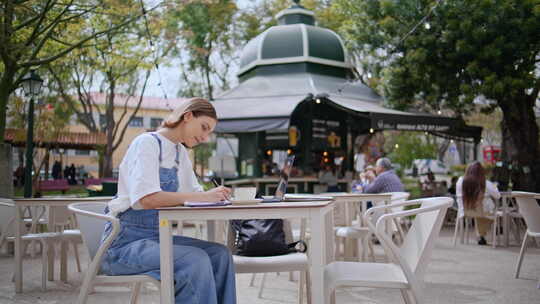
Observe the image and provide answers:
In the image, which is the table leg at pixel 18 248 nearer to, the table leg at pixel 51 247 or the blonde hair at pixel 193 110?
the table leg at pixel 51 247

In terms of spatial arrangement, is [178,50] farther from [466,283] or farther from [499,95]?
[466,283]

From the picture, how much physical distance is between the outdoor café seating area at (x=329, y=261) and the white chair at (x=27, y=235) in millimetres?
10

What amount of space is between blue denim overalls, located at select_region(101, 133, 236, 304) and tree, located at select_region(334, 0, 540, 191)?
874 centimetres

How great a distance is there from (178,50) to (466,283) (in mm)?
19108

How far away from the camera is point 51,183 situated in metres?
23.4

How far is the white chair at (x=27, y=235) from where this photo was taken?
488cm

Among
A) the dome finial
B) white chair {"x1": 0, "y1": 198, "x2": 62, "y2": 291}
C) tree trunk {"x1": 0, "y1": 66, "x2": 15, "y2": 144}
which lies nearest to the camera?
white chair {"x1": 0, "y1": 198, "x2": 62, "y2": 291}

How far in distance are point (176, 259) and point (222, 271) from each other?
0.26 m

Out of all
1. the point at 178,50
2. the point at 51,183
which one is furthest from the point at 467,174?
the point at 51,183

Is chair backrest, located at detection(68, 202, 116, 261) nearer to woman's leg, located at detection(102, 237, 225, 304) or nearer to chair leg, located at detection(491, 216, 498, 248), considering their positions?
woman's leg, located at detection(102, 237, 225, 304)

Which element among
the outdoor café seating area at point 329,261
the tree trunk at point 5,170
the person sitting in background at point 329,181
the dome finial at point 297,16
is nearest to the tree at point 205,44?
the dome finial at point 297,16

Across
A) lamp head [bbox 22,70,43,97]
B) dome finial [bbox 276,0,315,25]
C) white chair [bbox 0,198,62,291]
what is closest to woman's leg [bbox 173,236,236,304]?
white chair [bbox 0,198,62,291]

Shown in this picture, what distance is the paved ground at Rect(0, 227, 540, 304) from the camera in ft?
14.8

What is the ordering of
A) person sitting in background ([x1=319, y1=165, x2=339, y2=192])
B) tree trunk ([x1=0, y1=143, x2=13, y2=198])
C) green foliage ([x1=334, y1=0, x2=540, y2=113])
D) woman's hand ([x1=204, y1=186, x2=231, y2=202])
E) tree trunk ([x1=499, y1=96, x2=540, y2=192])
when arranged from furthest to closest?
1. person sitting in background ([x1=319, y1=165, x2=339, y2=192])
2. tree trunk ([x1=499, y1=96, x2=540, y2=192])
3. green foliage ([x1=334, y1=0, x2=540, y2=113])
4. tree trunk ([x1=0, y1=143, x2=13, y2=198])
5. woman's hand ([x1=204, y1=186, x2=231, y2=202])
